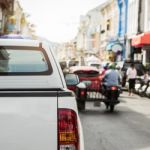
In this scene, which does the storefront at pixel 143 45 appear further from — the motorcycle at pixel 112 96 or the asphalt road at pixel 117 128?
the motorcycle at pixel 112 96

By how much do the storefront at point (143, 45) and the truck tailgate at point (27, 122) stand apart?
133 ft

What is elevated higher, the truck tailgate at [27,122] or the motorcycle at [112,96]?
the truck tailgate at [27,122]

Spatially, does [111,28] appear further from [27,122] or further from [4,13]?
[27,122]

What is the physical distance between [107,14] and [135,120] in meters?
66.2

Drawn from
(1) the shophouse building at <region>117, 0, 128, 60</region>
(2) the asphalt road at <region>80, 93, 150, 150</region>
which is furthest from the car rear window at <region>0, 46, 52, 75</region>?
(1) the shophouse building at <region>117, 0, 128, 60</region>

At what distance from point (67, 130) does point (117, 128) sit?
10057 mm

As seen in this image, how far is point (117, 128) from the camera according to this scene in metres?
14.2

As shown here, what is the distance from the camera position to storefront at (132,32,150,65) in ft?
147

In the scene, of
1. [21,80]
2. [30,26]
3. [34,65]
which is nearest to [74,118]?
[21,80]

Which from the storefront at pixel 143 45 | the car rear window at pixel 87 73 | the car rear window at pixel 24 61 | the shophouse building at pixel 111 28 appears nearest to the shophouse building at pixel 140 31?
the storefront at pixel 143 45

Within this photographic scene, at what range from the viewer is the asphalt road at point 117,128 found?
1109 cm

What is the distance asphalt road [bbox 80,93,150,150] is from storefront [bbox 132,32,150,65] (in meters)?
23.6

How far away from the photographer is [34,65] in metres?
5.60

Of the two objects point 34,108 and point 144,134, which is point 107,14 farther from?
point 34,108
